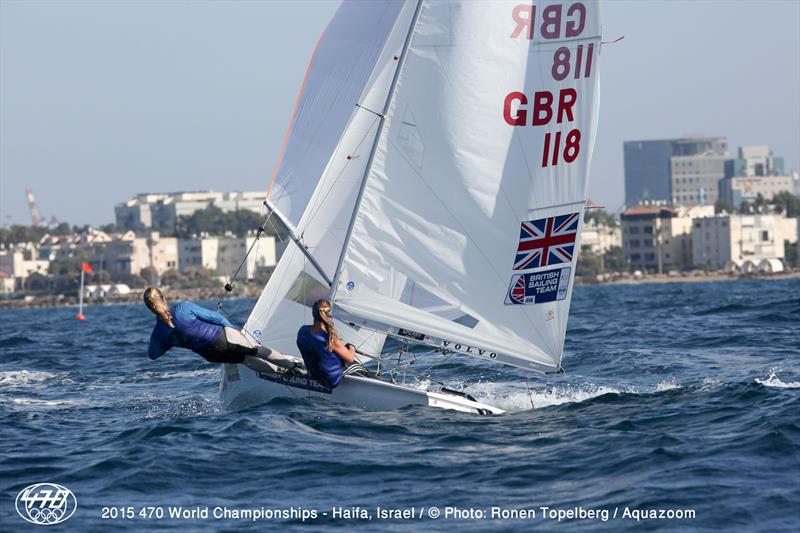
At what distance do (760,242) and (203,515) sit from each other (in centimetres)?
12299

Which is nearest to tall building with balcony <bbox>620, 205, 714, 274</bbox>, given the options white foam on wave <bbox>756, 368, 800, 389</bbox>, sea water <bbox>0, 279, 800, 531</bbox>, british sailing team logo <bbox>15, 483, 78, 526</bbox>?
sea water <bbox>0, 279, 800, 531</bbox>

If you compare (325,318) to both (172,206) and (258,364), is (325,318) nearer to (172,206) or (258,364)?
(258,364)

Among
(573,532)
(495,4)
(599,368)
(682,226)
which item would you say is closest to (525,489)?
(573,532)

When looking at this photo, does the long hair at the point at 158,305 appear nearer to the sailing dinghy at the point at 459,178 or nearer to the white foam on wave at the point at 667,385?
the sailing dinghy at the point at 459,178

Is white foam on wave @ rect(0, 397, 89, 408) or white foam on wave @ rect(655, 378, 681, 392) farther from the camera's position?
white foam on wave @ rect(0, 397, 89, 408)

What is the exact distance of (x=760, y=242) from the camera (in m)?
126

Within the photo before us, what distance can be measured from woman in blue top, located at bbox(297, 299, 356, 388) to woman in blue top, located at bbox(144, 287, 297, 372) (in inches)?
24.4

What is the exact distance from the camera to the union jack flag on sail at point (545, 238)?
12367 millimetres

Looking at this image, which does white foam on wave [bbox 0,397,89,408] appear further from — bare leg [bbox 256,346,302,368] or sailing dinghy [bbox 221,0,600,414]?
bare leg [bbox 256,346,302,368]

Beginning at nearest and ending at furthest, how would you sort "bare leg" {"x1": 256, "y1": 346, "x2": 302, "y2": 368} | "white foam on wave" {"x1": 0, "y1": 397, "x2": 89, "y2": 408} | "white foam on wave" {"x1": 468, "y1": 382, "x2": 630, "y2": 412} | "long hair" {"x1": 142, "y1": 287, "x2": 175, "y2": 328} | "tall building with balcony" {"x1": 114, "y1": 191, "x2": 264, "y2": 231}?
1. "long hair" {"x1": 142, "y1": 287, "x2": 175, "y2": 328}
2. "bare leg" {"x1": 256, "y1": 346, "x2": 302, "y2": 368}
3. "white foam on wave" {"x1": 468, "y1": 382, "x2": 630, "y2": 412}
4. "white foam on wave" {"x1": 0, "y1": 397, "x2": 89, "y2": 408}
5. "tall building with balcony" {"x1": 114, "y1": 191, "x2": 264, "y2": 231}

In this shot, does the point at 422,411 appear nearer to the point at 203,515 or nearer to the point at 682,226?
the point at 203,515

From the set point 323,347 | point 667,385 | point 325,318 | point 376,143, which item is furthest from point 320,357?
point 667,385

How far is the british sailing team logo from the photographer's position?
8820 mm

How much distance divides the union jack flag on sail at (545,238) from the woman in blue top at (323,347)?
1909mm
